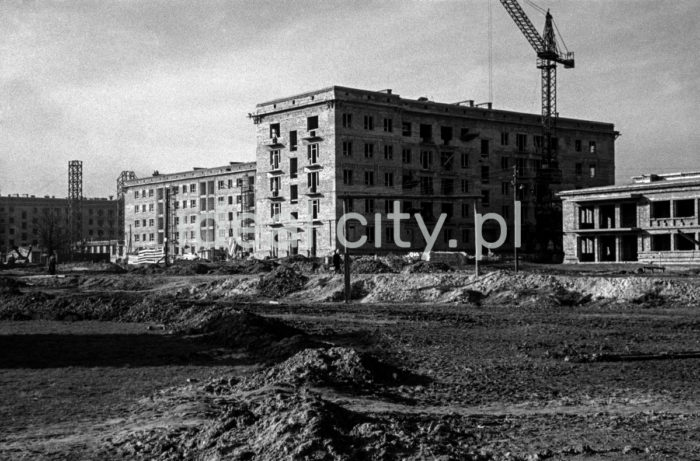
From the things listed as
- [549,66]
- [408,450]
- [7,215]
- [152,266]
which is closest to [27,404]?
[408,450]

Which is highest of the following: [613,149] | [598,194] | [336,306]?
[613,149]

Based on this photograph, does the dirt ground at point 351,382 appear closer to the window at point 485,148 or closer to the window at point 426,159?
the window at point 426,159

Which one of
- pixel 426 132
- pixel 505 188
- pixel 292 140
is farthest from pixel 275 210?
pixel 505 188

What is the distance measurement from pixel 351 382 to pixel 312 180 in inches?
2228

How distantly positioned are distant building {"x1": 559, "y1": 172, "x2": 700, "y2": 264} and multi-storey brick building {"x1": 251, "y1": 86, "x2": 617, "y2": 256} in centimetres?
957

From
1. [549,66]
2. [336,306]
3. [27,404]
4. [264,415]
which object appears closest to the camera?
[264,415]

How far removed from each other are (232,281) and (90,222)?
401 feet

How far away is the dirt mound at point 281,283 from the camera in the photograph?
135 ft

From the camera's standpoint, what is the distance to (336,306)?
33.7 metres

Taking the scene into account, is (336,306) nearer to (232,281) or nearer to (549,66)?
(232,281)

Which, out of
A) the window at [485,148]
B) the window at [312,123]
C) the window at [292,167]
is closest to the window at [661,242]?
the window at [485,148]

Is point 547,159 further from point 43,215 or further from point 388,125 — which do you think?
point 43,215

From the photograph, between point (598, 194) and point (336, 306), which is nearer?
point (336, 306)

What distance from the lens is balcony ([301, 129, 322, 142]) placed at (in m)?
67.2
